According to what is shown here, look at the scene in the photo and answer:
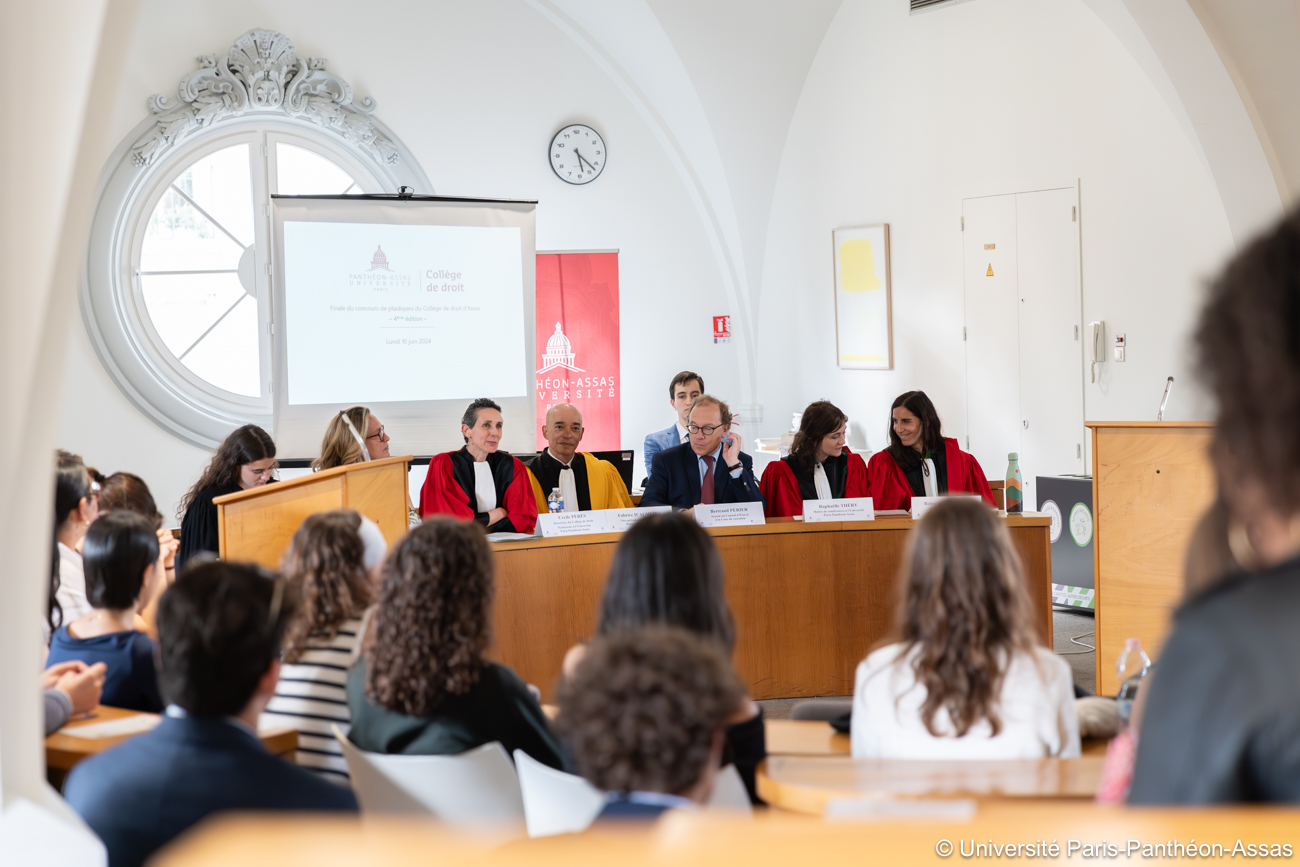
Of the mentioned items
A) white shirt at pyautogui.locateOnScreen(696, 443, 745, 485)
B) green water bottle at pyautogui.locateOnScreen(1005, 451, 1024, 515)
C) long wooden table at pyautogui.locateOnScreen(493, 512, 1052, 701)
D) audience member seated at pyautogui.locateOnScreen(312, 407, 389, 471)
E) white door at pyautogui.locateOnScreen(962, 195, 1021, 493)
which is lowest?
long wooden table at pyautogui.locateOnScreen(493, 512, 1052, 701)

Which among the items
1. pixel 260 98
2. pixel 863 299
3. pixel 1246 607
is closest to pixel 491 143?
pixel 260 98

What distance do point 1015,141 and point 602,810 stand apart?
6265 millimetres

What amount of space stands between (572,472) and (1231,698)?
4915 millimetres

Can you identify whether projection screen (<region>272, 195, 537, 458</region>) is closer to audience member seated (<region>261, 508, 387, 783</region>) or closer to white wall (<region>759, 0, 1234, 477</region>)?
white wall (<region>759, 0, 1234, 477</region>)

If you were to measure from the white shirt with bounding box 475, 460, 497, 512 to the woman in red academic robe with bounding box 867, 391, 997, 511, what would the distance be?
1.89 m

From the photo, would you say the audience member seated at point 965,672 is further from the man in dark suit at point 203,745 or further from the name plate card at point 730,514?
the name plate card at point 730,514

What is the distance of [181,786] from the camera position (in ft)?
5.10

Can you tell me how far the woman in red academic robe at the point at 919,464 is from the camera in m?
5.19

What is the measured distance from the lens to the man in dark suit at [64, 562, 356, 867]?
1557 mm

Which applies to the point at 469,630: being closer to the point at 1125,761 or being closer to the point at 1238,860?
the point at 1125,761

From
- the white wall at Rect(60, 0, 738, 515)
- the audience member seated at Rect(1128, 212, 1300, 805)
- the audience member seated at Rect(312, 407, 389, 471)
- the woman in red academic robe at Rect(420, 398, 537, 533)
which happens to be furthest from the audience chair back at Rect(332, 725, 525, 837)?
the white wall at Rect(60, 0, 738, 515)

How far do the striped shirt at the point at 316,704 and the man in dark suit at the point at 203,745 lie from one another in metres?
0.69

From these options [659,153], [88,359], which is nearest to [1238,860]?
[88,359]

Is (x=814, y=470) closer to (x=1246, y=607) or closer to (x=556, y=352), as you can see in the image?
(x=556, y=352)
